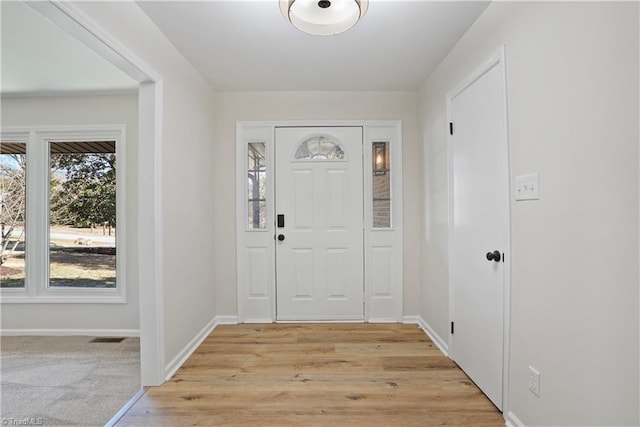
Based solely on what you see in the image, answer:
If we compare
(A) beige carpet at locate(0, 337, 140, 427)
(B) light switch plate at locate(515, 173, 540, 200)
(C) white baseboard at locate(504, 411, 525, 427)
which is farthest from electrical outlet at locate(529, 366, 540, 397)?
(A) beige carpet at locate(0, 337, 140, 427)

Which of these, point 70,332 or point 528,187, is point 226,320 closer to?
point 70,332

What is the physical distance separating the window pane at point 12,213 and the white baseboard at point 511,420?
168 inches

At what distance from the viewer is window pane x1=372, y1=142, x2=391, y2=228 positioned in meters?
3.32

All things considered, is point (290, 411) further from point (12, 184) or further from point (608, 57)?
point (12, 184)

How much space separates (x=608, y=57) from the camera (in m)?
1.12

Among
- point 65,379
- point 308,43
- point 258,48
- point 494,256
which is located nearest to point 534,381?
point 494,256

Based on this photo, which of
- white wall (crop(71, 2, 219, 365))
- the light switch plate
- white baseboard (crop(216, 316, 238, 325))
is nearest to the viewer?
the light switch plate

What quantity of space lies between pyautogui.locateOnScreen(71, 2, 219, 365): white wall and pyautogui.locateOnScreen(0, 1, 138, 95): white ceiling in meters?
0.64

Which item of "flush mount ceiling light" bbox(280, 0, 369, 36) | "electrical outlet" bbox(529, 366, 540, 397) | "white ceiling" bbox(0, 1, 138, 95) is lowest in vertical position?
"electrical outlet" bbox(529, 366, 540, 397)

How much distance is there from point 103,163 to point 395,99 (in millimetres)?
3102

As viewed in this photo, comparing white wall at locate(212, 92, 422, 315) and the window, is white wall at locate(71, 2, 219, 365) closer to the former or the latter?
white wall at locate(212, 92, 422, 315)

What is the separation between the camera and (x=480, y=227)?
2016 millimetres

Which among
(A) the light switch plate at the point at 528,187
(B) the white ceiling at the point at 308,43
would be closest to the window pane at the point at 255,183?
(B) the white ceiling at the point at 308,43

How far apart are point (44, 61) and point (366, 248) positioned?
323 centimetres
